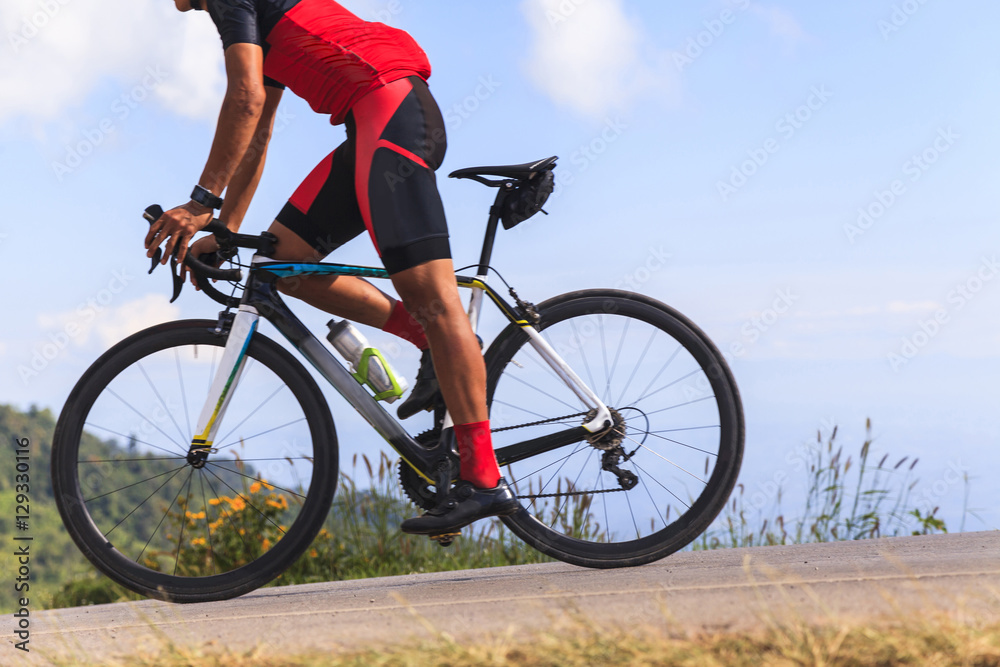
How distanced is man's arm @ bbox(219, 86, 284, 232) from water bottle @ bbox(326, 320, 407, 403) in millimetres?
583

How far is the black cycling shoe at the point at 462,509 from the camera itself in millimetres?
2830

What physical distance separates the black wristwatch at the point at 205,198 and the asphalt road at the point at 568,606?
1.37 m

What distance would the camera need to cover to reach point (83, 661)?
2.26 meters

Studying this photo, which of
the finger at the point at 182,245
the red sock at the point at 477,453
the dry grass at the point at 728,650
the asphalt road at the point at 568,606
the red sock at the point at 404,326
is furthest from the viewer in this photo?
the red sock at the point at 404,326

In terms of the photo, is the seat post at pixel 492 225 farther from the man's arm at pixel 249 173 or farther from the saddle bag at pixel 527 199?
the man's arm at pixel 249 173

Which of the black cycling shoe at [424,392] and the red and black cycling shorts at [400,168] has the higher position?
the red and black cycling shorts at [400,168]

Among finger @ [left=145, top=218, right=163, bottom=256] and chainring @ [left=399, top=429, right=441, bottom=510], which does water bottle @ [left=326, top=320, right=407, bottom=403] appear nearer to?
chainring @ [left=399, top=429, right=441, bottom=510]

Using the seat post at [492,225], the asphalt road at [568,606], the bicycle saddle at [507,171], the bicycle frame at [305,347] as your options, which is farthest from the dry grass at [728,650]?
the bicycle saddle at [507,171]

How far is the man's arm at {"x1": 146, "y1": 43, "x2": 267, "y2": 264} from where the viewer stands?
2758 mm

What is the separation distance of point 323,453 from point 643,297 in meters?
1.35

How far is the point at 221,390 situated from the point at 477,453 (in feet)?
3.20

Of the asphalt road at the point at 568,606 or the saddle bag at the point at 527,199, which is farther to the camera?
the saddle bag at the point at 527,199

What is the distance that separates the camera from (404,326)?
10.3 feet

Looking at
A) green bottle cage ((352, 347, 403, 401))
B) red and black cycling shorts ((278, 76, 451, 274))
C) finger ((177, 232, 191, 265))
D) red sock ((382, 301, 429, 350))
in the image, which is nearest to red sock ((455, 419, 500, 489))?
green bottle cage ((352, 347, 403, 401))
